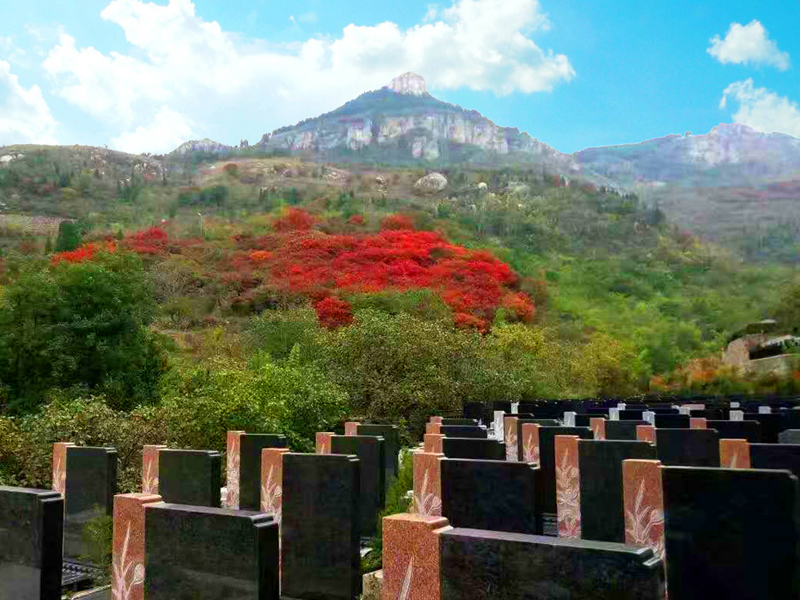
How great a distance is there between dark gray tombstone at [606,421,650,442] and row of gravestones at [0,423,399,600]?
3.17 m

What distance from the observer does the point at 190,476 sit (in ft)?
26.2

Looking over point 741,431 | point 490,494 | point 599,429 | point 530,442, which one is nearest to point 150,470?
point 490,494

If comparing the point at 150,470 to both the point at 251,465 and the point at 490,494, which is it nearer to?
the point at 251,465

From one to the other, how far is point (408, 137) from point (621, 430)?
14575 cm

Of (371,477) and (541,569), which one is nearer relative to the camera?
(541,569)

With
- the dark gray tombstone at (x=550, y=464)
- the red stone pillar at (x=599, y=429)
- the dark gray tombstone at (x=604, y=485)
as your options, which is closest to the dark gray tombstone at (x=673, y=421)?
the red stone pillar at (x=599, y=429)

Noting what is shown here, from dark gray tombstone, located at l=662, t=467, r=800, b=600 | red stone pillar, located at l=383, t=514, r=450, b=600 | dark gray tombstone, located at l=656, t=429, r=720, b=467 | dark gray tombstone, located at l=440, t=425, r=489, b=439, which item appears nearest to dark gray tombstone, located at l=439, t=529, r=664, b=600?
red stone pillar, located at l=383, t=514, r=450, b=600

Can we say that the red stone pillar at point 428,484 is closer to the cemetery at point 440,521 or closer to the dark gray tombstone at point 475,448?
the cemetery at point 440,521

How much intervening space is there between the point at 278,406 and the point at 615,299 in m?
41.2

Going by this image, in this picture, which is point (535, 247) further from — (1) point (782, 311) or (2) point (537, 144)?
(2) point (537, 144)

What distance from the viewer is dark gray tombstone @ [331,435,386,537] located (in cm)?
906

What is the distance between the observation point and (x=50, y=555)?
5207mm

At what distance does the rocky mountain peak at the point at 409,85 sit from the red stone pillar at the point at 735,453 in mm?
184099

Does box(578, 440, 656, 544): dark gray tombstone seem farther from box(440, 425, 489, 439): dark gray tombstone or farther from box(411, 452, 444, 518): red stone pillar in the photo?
box(440, 425, 489, 439): dark gray tombstone
